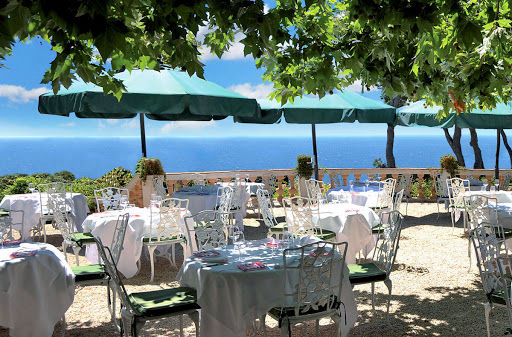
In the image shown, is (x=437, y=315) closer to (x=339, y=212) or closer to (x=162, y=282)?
(x=339, y=212)

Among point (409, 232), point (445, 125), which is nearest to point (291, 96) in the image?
point (409, 232)

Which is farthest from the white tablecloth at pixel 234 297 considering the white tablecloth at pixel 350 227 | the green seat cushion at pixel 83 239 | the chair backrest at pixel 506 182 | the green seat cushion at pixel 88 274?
the chair backrest at pixel 506 182

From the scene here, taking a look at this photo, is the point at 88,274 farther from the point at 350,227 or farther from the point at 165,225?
the point at 350,227

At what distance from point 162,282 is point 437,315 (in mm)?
3469

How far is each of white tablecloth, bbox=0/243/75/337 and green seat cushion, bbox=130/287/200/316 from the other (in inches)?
32.0

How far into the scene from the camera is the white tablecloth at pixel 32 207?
30.9ft

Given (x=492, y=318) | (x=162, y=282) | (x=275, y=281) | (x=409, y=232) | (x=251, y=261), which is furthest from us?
(x=409, y=232)

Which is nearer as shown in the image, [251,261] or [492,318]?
[251,261]

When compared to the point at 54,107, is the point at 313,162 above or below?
below

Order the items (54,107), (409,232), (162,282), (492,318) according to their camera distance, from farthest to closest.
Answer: (409,232) → (54,107) → (162,282) → (492,318)

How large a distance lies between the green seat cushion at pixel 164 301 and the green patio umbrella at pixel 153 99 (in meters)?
3.33

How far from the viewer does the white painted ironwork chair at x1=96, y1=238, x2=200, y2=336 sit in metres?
4.07

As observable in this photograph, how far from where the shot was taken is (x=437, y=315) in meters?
5.36

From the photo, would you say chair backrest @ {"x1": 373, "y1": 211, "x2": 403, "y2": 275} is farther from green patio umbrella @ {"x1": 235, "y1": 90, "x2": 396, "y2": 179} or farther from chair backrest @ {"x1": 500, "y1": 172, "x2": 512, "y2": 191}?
chair backrest @ {"x1": 500, "y1": 172, "x2": 512, "y2": 191}
